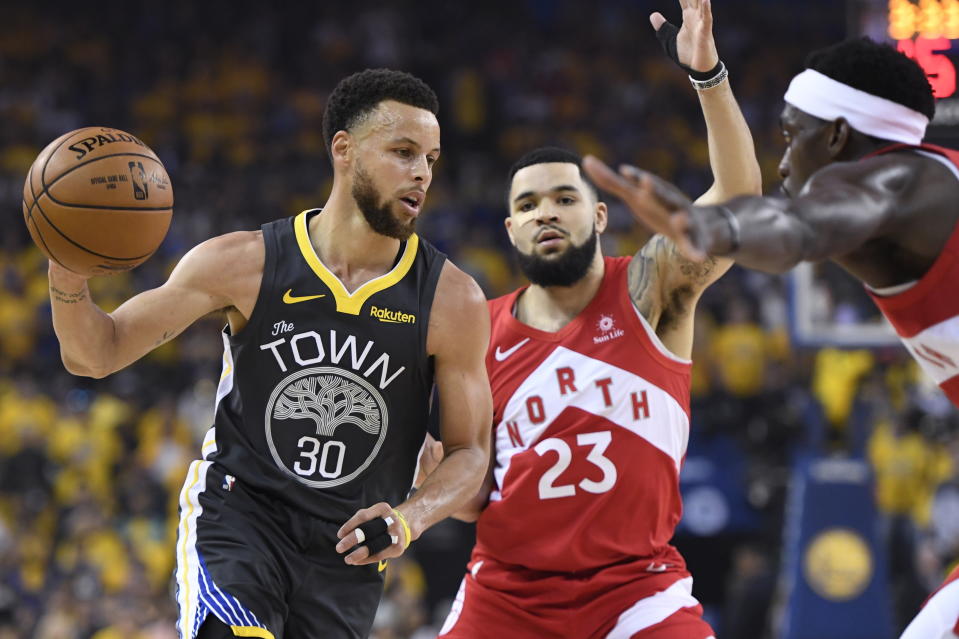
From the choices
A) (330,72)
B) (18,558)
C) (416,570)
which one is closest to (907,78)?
(416,570)

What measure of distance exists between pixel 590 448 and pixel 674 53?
151 centimetres

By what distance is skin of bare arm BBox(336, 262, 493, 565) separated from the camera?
4.31 metres

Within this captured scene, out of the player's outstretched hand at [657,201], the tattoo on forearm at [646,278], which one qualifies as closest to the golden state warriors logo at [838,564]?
the tattoo on forearm at [646,278]

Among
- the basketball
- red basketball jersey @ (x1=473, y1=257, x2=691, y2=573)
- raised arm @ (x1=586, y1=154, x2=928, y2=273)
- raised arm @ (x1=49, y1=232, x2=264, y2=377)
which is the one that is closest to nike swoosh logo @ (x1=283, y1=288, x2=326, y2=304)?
raised arm @ (x1=49, y1=232, x2=264, y2=377)

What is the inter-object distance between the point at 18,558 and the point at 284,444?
8767mm

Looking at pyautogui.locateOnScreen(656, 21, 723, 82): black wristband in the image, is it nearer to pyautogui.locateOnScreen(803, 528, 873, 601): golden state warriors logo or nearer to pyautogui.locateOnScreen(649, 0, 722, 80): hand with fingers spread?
pyautogui.locateOnScreen(649, 0, 722, 80): hand with fingers spread

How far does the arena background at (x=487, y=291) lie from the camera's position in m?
9.65

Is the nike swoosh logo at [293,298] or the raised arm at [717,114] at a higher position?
the raised arm at [717,114]

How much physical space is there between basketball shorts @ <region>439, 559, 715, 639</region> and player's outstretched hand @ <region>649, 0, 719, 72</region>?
1874mm

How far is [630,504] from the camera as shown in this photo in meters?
4.68

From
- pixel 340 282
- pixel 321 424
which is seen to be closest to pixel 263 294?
pixel 340 282

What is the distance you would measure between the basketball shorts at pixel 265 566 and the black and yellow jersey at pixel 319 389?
0.25ft

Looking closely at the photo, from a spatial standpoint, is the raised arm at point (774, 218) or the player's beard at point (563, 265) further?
the player's beard at point (563, 265)

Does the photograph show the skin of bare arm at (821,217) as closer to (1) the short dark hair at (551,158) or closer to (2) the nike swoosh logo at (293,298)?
(2) the nike swoosh logo at (293,298)
